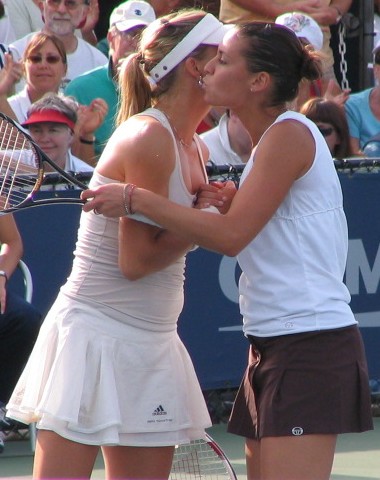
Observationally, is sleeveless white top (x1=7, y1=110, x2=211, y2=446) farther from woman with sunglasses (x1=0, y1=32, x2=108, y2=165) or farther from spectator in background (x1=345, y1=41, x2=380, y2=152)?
spectator in background (x1=345, y1=41, x2=380, y2=152)

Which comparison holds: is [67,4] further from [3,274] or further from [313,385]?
[313,385]

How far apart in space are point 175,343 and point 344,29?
6027 mm

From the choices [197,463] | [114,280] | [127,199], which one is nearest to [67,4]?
[197,463]

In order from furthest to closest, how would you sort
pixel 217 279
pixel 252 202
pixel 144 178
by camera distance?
pixel 217 279
pixel 144 178
pixel 252 202

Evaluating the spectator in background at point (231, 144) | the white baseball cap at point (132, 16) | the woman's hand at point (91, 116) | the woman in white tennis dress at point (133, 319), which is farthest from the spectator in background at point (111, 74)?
the woman in white tennis dress at point (133, 319)

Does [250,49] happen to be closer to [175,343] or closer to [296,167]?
[296,167]

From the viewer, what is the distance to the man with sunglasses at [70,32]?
7.77 m

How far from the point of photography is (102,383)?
3.00m

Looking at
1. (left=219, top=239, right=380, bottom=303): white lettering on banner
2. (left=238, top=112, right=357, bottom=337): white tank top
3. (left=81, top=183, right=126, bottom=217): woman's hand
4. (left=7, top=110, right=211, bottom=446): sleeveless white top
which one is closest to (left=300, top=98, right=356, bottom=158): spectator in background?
(left=219, top=239, right=380, bottom=303): white lettering on banner

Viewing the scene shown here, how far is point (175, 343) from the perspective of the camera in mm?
3172

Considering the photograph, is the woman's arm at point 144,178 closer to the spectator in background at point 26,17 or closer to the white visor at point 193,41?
the white visor at point 193,41

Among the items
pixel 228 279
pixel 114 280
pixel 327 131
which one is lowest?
pixel 228 279

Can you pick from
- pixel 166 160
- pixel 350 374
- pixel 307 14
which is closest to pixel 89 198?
pixel 166 160

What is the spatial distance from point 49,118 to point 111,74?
113 cm
